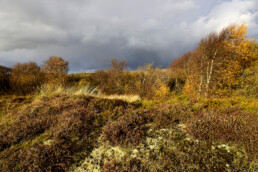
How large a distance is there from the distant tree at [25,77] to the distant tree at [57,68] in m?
5.09

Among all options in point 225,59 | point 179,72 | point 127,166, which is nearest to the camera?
point 127,166

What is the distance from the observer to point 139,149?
8.61ft

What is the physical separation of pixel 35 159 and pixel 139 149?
7.39ft

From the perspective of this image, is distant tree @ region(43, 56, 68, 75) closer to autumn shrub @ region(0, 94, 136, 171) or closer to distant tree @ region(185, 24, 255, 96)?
autumn shrub @ region(0, 94, 136, 171)

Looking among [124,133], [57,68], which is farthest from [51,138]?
[57,68]

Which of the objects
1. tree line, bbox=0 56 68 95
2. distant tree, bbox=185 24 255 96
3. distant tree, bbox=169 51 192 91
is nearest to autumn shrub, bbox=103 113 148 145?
tree line, bbox=0 56 68 95

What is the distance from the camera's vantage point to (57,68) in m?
30.0

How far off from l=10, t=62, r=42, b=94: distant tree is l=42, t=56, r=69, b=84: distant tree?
16.7 feet

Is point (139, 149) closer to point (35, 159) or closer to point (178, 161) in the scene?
point (178, 161)

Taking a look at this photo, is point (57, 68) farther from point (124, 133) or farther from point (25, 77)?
point (124, 133)

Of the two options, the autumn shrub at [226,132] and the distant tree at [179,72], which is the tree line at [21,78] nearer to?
the autumn shrub at [226,132]

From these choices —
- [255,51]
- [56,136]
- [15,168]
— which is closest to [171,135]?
[56,136]

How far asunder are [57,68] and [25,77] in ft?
35.1

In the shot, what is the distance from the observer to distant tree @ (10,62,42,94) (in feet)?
59.9
